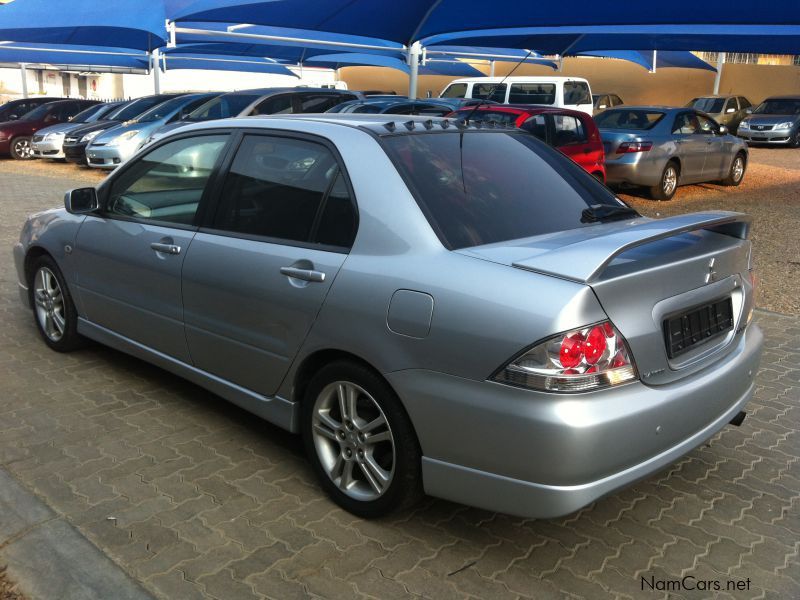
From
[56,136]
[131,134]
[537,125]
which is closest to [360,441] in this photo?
[537,125]

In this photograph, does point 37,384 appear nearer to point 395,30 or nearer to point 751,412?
point 751,412

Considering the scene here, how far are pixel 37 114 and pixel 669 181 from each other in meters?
17.0

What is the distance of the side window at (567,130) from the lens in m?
11.6

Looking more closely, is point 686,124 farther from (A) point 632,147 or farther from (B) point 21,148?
(B) point 21,148

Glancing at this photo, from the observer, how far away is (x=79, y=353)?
536 cm

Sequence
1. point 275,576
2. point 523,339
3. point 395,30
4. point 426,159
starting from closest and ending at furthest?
point 523,339
point 275,576
point 426,159
point 395,30

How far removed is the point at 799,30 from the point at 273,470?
538 inches

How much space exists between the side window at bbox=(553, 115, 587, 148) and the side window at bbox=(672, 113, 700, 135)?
7.95 feet

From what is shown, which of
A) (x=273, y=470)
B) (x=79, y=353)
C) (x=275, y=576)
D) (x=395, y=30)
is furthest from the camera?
Answer: (x=395, y=30)

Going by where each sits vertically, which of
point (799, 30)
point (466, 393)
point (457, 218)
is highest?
point (799, 30)

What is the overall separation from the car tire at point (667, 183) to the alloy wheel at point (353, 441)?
35.5 ft

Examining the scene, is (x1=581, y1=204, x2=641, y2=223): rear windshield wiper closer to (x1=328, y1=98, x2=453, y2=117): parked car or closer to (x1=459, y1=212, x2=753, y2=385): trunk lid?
(x1=459, y1=212, x2=753, y2=385): trunk lid

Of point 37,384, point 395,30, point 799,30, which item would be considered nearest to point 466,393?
point 37,384

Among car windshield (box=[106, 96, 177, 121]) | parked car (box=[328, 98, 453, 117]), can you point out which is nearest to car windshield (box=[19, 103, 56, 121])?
car windshield (box=[106, 96, 177, 121])
